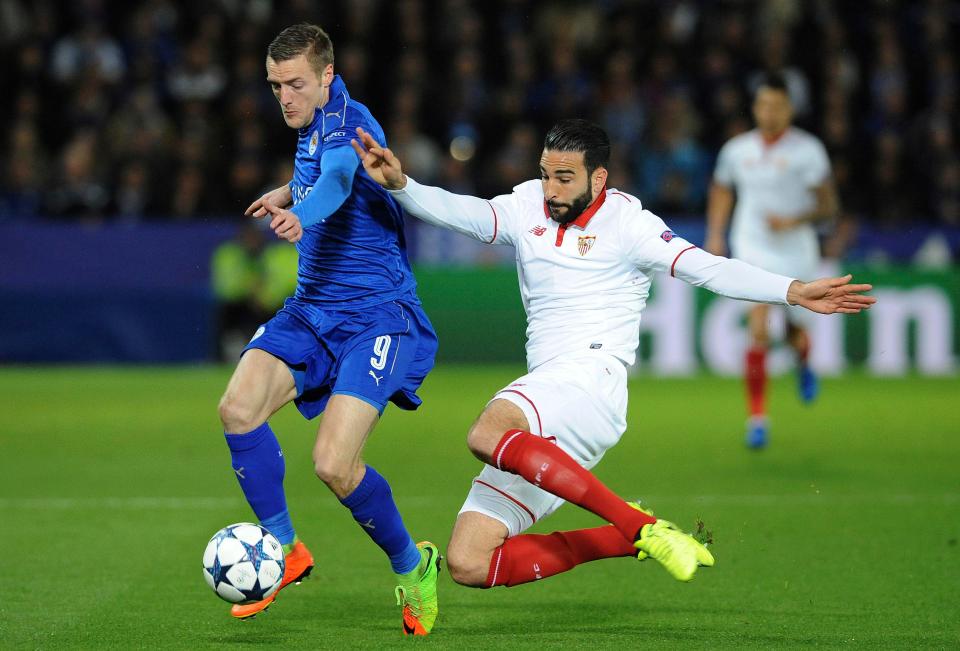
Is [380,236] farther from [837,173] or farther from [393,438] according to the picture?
[837,173]

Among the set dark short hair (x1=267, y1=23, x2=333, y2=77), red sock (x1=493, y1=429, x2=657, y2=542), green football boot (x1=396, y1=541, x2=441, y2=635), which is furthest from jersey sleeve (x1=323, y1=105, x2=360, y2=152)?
green football boot (x1=396, y1=541, x2=441, y2=635)

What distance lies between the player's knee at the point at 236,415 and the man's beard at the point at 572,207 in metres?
1.33

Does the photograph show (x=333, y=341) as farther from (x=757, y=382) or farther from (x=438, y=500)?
(x=757, y=382)

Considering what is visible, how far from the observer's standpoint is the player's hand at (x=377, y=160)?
5.21 metres

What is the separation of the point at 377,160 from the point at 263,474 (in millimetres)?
1234

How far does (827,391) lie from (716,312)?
1.44 meters

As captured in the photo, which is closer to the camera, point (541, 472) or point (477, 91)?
point (541, 472)

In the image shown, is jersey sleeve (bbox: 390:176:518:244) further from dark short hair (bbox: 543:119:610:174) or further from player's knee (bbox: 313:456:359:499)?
player's knee (bbox: 313:456:359:499)

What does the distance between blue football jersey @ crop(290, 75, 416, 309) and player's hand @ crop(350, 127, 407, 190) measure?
203mm

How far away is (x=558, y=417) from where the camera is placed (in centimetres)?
504

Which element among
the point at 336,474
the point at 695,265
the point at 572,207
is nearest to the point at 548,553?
the point at 336,474

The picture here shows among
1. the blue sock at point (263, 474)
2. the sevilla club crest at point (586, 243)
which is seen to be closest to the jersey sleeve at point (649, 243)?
the sevilla club crest at point (586, 243)

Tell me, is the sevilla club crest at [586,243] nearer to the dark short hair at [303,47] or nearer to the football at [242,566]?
the dark short hair at [303,47]

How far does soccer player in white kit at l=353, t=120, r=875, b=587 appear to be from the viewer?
492 centimetres
